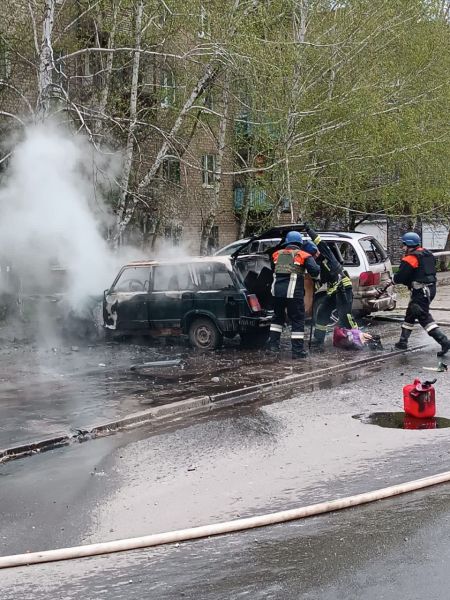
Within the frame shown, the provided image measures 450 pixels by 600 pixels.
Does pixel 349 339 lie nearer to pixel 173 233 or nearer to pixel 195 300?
pixel 195 300

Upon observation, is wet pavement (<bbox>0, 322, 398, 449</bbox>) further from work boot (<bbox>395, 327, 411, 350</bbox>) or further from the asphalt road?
the asphalt road

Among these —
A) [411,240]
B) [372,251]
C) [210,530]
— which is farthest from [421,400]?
[372,251]

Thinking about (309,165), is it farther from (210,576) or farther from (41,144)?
(210,576)

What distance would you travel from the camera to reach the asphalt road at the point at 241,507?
451 centimetres

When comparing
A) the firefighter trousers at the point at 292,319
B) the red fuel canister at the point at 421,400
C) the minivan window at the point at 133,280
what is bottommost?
the red fuel canister at the point at 421,400

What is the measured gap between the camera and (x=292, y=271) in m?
12.4

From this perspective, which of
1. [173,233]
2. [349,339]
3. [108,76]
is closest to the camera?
[349,339]

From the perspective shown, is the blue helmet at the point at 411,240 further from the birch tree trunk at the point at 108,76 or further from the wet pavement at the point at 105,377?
the birch tree trunk at the point at 108,76

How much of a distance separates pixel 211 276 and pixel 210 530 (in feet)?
26.5

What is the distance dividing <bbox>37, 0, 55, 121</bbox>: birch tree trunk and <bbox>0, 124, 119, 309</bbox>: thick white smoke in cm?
61

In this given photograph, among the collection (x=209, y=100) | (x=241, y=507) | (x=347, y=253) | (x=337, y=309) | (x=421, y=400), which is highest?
(x=209, y=100)

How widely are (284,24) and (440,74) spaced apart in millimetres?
5360

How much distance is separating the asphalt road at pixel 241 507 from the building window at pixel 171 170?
13260mm

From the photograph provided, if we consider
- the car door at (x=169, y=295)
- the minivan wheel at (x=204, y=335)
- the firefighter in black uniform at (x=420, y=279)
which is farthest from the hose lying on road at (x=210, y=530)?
the car door at (x=169, y=295)
